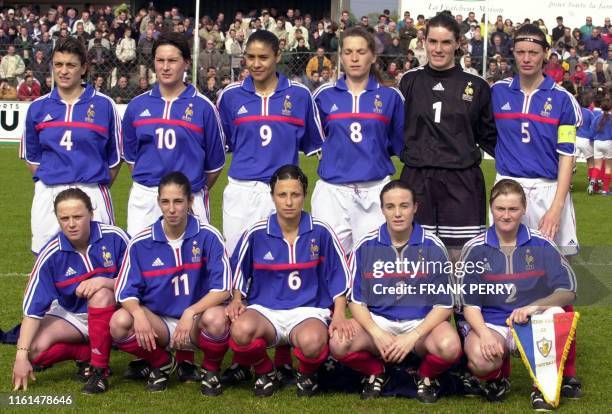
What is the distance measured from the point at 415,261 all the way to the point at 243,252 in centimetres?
92

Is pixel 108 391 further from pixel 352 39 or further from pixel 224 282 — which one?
pixel 352 39

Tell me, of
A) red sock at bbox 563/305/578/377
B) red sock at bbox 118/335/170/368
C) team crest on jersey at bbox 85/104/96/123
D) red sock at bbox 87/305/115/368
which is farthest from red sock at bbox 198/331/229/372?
red sock at bbox 563/305/578/377

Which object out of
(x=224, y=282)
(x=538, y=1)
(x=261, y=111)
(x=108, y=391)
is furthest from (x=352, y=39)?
(x=538, y=1)

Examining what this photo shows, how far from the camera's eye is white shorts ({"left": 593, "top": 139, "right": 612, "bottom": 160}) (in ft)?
47.4

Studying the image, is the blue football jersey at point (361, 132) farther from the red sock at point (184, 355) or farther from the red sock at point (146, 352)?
the red sock at point (146, 352)

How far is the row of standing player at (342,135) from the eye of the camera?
5586 millimetres

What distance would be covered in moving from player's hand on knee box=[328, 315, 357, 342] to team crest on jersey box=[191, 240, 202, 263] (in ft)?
2.60

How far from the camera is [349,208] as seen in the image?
5910 millimetres

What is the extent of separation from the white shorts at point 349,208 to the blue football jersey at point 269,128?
0.96ft

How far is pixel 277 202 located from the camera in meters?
5.27

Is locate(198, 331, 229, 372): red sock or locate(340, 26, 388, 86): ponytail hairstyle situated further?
locate(340, 26, 388, 86): ponytail hairstyle

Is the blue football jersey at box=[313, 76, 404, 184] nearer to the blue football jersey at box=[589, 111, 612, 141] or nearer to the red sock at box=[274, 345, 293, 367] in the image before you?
the red sock at box=[274, 345, 293, 367]

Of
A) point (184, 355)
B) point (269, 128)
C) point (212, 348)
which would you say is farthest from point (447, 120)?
point (184, 355)

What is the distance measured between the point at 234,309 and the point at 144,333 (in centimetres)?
48
